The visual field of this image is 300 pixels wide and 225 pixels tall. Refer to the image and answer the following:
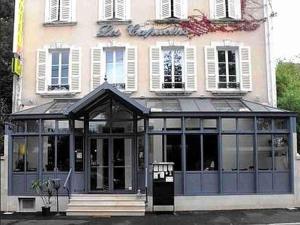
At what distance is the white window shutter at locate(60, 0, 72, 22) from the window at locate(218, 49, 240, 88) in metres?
5.92

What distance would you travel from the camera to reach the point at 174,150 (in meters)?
17.3

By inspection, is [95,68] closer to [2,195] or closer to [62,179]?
[62,179]

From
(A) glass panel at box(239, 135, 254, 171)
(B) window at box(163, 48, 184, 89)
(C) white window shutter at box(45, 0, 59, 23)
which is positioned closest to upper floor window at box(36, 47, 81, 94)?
(C) white window shutter at box(45, 0, 59, 23)

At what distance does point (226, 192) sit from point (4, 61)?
13643 millimetres

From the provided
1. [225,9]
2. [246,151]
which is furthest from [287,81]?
[246,151]

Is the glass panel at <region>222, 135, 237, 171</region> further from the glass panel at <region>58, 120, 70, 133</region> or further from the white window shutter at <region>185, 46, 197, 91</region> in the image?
the glass panel at <region>58, 120, 70, 133</region>

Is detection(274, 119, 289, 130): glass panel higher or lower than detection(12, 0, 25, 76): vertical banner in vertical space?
lower

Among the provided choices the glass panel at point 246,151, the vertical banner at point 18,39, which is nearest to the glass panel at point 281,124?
the glass panel at point 246,151

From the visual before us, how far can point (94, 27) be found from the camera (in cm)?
1931

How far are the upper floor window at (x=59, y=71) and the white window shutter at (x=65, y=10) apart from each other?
121 centimetres

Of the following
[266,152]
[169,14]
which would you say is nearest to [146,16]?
A: [169,14]

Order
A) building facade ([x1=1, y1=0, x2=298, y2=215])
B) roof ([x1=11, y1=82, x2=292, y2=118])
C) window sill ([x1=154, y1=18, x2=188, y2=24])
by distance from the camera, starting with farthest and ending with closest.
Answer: window sill ([x1=154, y1=18, x2=188, y2=24]), building facade ([x1=1, y1=0, x2=298, y2=215]), roof ([x1=11, y1=82, x2=292, y2=118])

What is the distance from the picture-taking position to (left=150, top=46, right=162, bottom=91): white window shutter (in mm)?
18703

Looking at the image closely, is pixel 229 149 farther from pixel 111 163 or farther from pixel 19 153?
pixel 19 153
